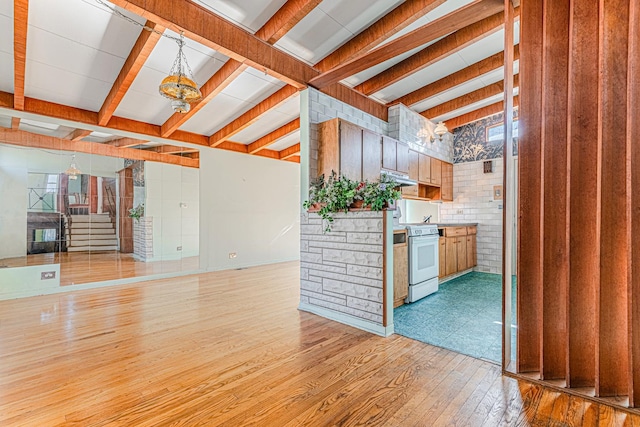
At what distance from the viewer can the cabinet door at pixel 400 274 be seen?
343 centimetres

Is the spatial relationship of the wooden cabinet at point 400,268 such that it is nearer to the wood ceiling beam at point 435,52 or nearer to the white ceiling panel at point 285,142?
the wood ceiling beam at point 435,52

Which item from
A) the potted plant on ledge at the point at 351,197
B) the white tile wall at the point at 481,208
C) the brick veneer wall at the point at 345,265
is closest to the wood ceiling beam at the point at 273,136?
the potted plant on ledge at the point at 351,197

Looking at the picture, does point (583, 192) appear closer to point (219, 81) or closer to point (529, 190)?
point (529, 190)

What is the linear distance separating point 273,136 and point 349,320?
4.40m

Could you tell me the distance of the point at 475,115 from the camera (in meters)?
6.06

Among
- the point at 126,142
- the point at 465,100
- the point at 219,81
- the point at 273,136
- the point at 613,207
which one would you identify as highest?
the point at 465,100

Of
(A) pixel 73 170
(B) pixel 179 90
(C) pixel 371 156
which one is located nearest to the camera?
Answer: (B) pixel 179 90

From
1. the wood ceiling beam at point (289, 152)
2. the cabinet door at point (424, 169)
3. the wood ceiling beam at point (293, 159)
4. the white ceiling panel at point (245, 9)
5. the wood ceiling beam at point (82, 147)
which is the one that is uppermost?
the white ceiling panel at point (245, 9)

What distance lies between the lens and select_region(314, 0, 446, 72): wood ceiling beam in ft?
9.89

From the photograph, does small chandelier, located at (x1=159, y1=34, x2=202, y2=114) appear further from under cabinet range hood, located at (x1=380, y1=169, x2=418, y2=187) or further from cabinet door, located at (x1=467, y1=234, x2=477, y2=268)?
cabinet door, located at (x1=467, y1=234, x2=477, y2=268)

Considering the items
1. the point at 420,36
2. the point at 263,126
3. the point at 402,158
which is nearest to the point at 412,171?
the point at 402,158

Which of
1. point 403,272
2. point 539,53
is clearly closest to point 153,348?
point 403,272

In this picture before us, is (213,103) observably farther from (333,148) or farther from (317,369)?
(317,369)

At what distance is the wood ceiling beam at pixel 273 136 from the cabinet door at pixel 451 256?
3.49 metres
